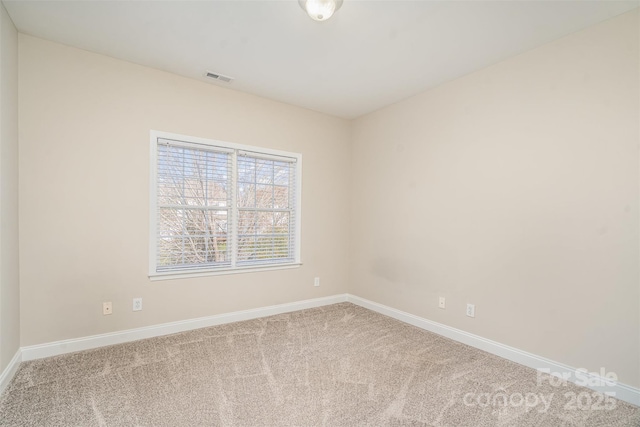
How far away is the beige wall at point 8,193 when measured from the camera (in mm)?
2104

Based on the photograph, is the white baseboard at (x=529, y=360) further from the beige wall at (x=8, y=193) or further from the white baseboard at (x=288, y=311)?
the beige wall at (x=8, y=193)

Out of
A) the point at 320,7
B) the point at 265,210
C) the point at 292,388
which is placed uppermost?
the point at 320,7

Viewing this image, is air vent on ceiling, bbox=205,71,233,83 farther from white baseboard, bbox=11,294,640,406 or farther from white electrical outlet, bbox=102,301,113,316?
white baseboard, bbox=11,294,640,406

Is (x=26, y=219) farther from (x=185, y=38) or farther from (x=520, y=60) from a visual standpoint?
(x=520, y=60)

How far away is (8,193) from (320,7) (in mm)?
2581

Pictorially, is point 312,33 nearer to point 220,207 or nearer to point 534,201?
point 220,207

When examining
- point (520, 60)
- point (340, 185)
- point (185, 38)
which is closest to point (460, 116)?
point (520, 60)

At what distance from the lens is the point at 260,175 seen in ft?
12.4

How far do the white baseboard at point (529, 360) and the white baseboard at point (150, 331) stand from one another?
134cm

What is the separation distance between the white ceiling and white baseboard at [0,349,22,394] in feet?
8.35

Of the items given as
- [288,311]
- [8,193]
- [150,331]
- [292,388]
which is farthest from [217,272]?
[8,193]

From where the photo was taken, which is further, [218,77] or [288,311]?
[288,311]

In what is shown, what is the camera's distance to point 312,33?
7.95 feet

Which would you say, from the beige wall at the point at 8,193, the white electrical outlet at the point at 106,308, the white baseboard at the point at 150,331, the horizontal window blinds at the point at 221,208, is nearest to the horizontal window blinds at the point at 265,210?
the horizontal window blinds at the point at 221,208
